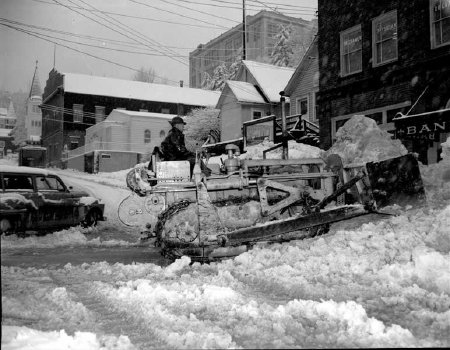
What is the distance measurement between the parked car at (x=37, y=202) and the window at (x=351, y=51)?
11365 millimetres

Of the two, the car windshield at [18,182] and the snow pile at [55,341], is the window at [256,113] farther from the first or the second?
the snow pile at [55,341]

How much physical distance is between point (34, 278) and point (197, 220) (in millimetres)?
2285

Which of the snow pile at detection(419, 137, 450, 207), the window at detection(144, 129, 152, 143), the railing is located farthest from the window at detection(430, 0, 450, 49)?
the window at detection(144, 129, 152, 143)

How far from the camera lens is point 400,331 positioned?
3.06 metres

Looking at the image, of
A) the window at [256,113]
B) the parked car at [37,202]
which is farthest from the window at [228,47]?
the window at [256,113]

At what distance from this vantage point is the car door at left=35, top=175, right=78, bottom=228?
10081mm

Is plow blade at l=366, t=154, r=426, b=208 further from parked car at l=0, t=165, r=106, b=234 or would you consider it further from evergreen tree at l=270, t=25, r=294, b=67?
evergreen tree at l=270, t=25, r=294, b=67

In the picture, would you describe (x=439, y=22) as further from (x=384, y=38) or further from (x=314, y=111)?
(x=314, y=111)

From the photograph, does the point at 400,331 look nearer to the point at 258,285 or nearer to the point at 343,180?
the point at 258,285

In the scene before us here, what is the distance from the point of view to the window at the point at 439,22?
13.6m

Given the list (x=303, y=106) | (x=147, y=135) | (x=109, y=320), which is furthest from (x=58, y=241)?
(x=147, y=135)

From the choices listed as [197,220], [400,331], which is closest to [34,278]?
[197,220]

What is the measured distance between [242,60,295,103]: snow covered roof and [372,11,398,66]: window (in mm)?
13512

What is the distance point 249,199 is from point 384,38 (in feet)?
37.9
